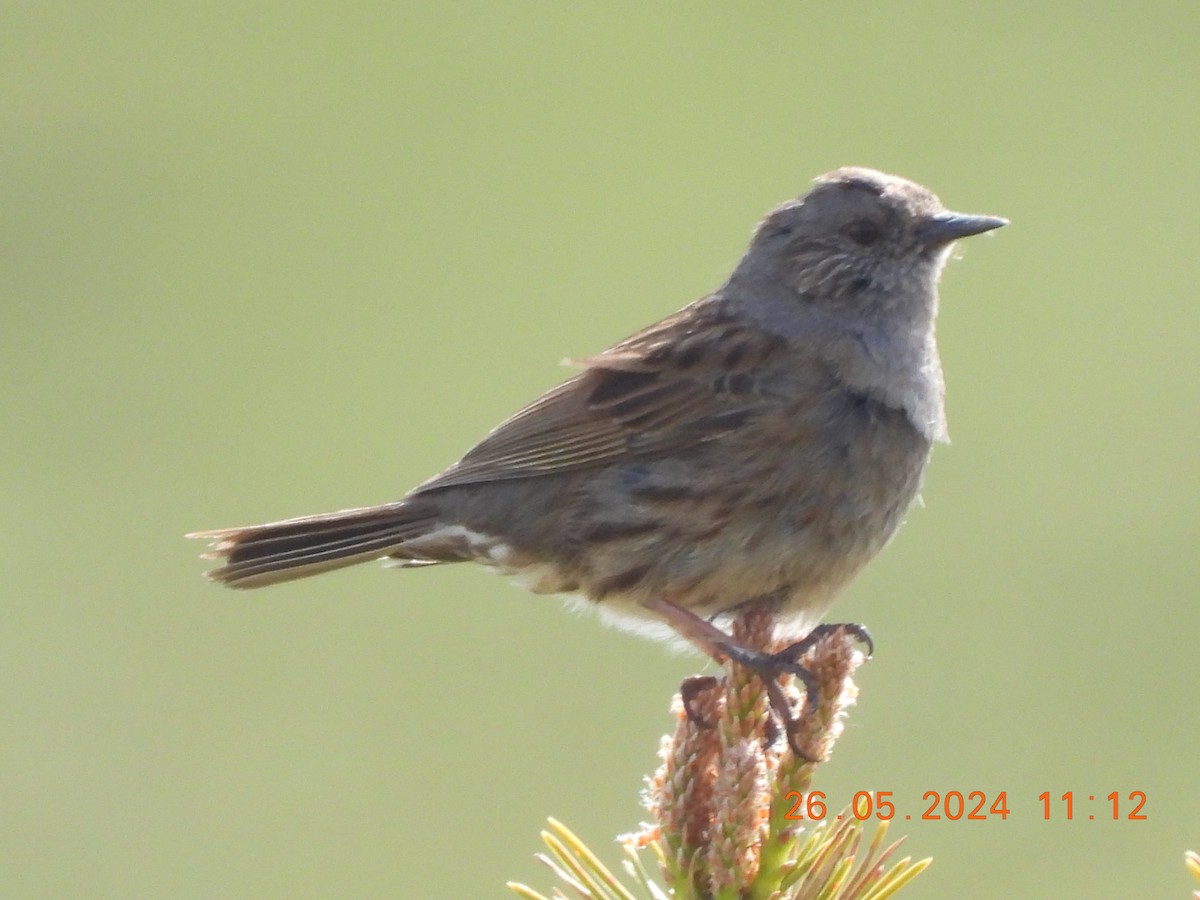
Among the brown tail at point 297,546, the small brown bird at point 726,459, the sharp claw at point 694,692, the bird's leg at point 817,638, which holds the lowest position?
the sharp claw at point 694,692

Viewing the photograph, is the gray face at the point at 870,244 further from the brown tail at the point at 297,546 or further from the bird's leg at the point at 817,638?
the bird's leg at the point at 817,638

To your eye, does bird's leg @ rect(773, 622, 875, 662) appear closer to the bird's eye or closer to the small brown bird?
the small brown bird
